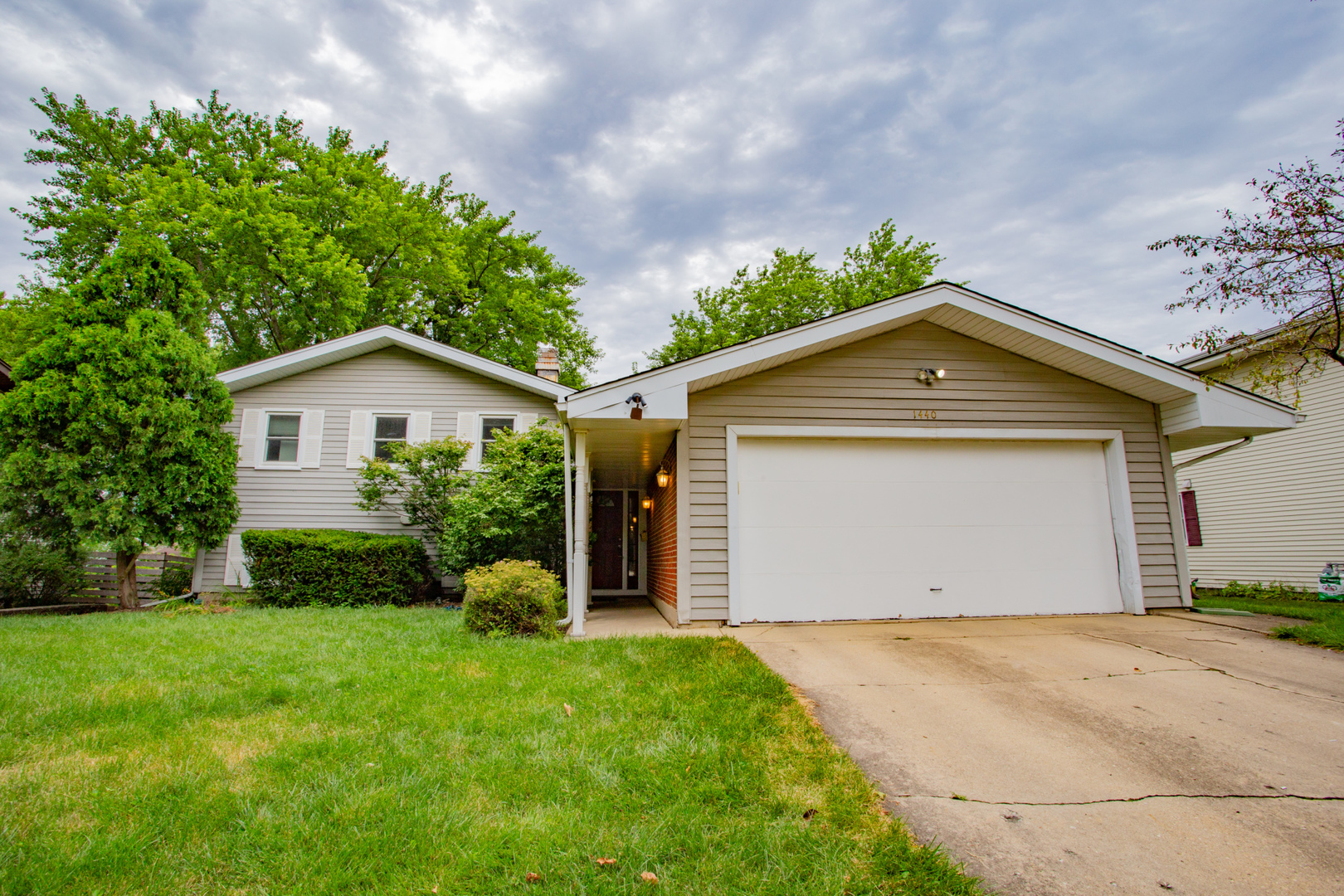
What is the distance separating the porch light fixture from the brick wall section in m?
3.03

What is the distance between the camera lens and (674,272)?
22.9 meters

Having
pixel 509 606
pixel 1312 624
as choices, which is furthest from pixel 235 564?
pixel 1312 624

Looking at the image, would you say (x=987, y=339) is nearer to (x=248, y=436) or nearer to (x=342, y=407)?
(x=342, y=407)

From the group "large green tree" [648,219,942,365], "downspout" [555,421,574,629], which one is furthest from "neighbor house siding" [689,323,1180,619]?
"large green tree" [648,219,942,365]

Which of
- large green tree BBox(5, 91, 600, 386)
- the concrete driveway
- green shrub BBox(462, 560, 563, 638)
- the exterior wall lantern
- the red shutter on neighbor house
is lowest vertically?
the concrete driveway

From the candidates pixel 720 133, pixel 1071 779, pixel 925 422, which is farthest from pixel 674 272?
pixel 1071 779

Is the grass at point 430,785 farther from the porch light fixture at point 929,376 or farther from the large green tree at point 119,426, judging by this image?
the large green tree at point 119,426

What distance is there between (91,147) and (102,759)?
22.7m

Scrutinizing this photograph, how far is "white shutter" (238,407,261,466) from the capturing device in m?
11.1

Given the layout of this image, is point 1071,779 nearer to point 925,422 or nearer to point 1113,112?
point 925,422

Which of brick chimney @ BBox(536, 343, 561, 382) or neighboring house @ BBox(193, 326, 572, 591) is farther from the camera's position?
brick chimney @ BBox(536, 343, 561, 382)

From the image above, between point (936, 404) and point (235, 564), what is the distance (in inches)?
466

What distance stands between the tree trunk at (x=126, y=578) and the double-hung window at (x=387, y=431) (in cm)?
382

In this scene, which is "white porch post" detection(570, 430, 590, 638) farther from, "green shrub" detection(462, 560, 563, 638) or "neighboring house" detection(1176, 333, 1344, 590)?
"neighboring house" detection(1176, 333, 1344, 590)
